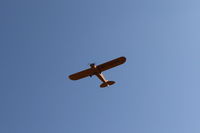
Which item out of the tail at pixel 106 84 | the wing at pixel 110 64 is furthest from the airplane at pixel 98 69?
the tail at pixel 106 84

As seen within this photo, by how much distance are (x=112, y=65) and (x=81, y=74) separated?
5.40m

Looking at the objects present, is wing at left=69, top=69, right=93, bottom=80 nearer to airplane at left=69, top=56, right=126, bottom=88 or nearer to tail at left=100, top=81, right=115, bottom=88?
airplane at left=69, top=56, right=126, bottom=88

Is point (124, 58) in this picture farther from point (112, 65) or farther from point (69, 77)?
point (69, 77)

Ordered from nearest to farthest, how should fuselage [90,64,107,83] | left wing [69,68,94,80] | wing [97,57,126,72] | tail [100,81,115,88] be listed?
fuselage [90,64,107,83], wing [97,57,126,72], left wing [69,68,94,80], tail [100,81,115,88]

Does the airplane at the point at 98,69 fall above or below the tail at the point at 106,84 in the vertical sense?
above

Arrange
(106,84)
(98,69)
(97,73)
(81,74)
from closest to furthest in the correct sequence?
(98,69) < (97,73) < (81,74) < (106,84)

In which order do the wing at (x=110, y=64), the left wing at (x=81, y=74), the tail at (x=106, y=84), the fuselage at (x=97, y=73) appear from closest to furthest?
1. the fuselage at (x=97, y=73)
2. the wing at (x=110, y=64)
3. the left wing at (x=81, y=74)
4. the tail at (x=106, y=84)

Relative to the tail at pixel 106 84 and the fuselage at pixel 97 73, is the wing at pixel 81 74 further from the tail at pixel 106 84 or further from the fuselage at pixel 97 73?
the tail at pixel 106 84

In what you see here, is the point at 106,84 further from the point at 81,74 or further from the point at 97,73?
the point at 81,74

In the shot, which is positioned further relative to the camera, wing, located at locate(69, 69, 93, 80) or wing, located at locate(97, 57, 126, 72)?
wing, located at locate(69, 69, 93, 80)

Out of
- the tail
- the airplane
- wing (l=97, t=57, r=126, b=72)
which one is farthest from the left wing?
the tail

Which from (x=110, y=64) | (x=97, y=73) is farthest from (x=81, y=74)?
(x=110, y=64)

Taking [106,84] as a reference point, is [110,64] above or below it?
above

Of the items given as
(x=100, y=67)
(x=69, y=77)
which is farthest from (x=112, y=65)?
(x=69, y=77)
